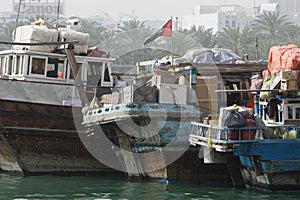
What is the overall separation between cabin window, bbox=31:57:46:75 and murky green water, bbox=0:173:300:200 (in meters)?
2.84

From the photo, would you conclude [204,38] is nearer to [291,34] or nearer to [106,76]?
[291,34]

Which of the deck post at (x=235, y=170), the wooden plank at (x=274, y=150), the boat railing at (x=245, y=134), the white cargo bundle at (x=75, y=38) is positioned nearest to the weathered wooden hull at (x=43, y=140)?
the white cargo bundle at (x=75, y=38)

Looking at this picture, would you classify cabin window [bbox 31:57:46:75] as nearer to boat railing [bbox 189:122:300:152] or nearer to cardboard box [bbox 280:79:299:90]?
boat railing [bbox 189:122:300:152]

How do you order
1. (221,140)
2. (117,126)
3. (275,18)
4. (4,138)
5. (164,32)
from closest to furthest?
(221,140)
(117,126)
(4,138)
(164,32)
(275,18)

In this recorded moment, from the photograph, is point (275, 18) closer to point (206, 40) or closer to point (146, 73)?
point (206, 40)

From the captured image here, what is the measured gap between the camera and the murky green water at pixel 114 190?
50.1ft

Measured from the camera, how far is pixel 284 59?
15.5 metres

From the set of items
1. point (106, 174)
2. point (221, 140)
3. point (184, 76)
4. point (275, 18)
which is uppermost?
point (275, 18)

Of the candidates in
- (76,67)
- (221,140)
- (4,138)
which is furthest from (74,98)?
(221,140)

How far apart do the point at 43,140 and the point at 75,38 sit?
2973 millimetres

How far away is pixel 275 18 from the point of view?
5194cm

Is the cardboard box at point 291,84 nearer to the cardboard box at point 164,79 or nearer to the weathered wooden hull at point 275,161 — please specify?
the weathered wooden hull at point 275,161

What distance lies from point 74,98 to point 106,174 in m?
2.11

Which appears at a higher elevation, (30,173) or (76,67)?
(76,67)
